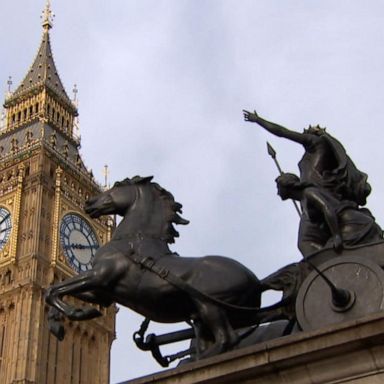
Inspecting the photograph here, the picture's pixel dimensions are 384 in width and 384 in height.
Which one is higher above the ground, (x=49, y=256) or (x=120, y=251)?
(x=49, y=256)

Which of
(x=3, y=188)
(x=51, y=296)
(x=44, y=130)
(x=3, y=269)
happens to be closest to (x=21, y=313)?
(x=3, y=269)

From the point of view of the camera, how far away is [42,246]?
6134 cm

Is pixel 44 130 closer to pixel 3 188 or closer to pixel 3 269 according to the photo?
pixel 3 188

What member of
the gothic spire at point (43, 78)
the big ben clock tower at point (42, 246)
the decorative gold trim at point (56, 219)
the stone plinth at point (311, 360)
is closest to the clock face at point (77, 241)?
the big ben clock tower at point (42, 246)

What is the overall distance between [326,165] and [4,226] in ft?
176

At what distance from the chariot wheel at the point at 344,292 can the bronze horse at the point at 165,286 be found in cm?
73

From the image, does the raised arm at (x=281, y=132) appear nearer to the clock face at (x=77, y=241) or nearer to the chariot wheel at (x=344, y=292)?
the chariot wheel at (x=344, y=292)

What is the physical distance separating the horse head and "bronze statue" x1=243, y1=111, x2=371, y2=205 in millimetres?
1473

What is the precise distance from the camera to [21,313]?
59.1 meters

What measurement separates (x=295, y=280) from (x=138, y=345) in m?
2.01

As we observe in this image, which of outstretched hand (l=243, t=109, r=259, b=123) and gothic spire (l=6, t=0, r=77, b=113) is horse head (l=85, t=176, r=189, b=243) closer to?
outstretched hand (l=243, t=109, r=259, b=123)

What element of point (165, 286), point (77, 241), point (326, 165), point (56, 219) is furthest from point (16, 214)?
point (165, 286)

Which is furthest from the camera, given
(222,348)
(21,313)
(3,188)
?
(3,188)

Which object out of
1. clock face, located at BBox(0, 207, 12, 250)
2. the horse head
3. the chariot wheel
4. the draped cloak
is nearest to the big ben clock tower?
clock face, located at BBox(0, 207, 12, 250)
